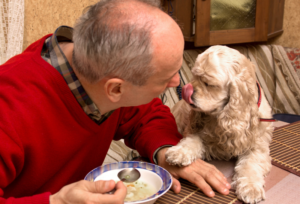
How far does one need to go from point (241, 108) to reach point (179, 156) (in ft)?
0.97

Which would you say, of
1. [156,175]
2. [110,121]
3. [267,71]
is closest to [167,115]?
[110,121]

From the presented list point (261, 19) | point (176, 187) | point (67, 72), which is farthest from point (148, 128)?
point (261, 19)

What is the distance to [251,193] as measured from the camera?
80 cm

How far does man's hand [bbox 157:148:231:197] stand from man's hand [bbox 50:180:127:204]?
271mm

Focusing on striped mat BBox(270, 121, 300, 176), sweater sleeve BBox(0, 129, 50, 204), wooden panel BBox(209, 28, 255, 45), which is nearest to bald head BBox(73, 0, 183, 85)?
sweater sleeve BBox(0, 129, 50, 204)

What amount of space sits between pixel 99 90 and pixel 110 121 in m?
0.20

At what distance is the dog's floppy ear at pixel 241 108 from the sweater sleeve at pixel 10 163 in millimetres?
666

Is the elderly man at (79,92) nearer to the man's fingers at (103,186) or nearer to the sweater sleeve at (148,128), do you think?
the man's fingers at (103,186)

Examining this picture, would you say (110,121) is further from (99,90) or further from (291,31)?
(291,31)

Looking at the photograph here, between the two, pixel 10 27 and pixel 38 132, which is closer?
pixel 38 132

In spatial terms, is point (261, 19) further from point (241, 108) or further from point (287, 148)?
point (241, 108)

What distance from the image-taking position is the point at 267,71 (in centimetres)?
269

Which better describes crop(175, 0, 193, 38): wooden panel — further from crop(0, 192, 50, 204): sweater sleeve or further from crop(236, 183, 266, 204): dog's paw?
crop(0, 192, 50, 204): sweater sleeve

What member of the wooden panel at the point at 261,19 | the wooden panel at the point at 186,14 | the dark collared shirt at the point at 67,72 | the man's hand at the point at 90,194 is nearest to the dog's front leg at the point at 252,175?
the man's hand at the point at 90,194
